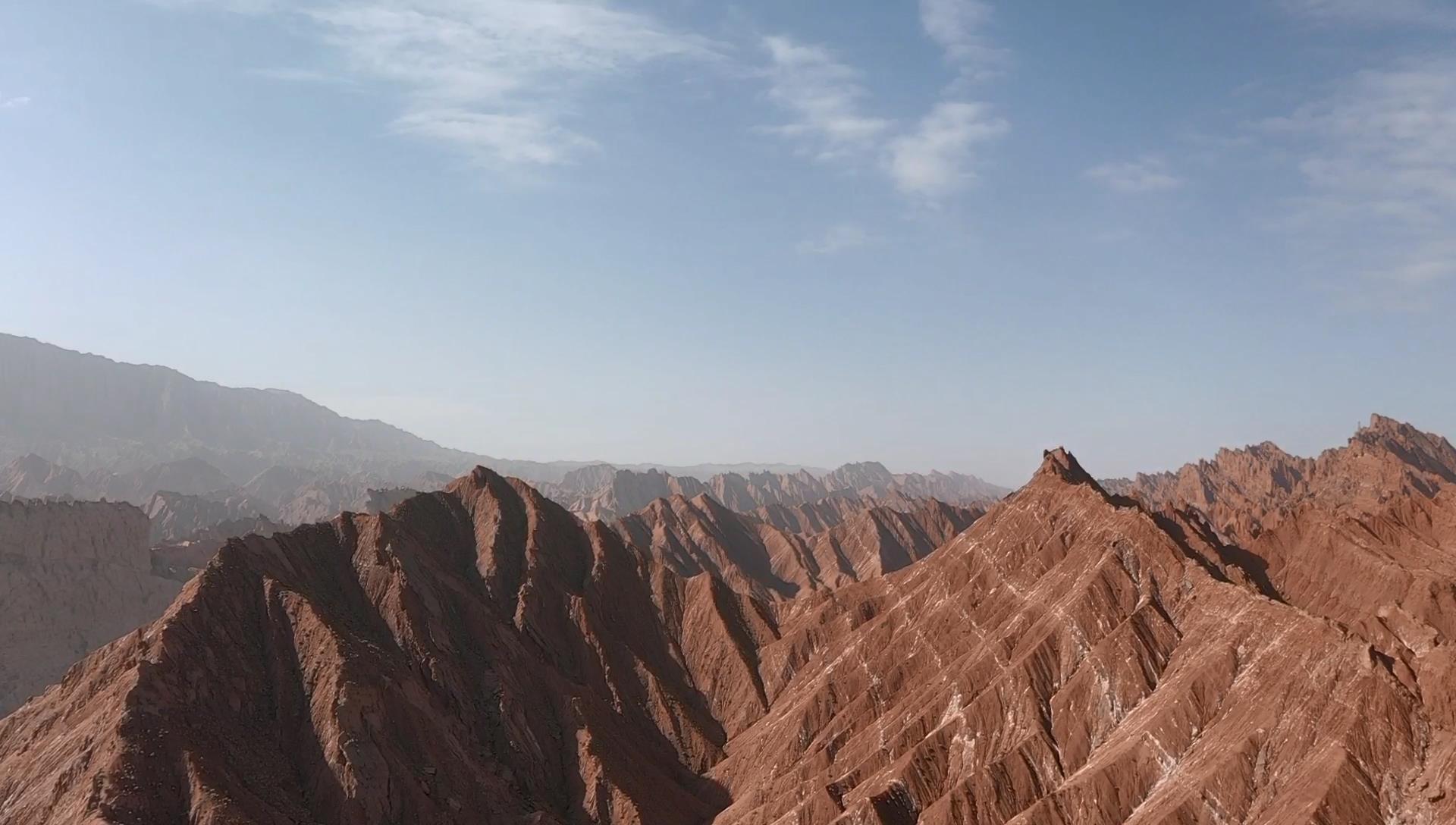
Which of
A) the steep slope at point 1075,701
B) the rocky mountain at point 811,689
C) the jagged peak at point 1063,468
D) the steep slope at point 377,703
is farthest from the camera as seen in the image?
the jagged peak at point 1063,468

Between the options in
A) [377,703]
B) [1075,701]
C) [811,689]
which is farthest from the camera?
[811,689]

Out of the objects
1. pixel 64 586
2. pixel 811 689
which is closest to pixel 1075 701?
pixel 811 689

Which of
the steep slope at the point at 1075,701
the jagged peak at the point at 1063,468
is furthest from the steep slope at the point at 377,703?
the jagged peak at the point at 1063,468

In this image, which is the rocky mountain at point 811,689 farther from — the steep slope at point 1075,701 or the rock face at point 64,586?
the rock face at point 64,586

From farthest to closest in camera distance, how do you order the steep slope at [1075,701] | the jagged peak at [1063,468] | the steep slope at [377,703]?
the jagged peak at [1063,468], the steep slope at [377,703], the steep slope at [1075,701]

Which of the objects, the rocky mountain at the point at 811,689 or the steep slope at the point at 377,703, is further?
the steep slope at the point at 377,703

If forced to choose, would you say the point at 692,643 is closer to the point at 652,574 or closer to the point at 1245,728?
the point at 652,574

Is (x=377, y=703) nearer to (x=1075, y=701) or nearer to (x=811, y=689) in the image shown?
(x=811, y=689)
